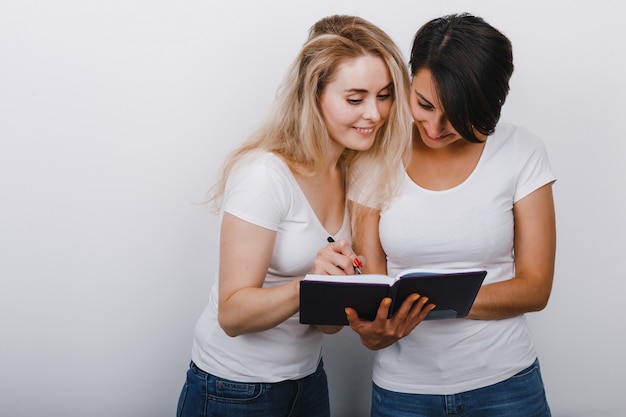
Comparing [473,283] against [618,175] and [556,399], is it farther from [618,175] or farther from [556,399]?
[556,399]

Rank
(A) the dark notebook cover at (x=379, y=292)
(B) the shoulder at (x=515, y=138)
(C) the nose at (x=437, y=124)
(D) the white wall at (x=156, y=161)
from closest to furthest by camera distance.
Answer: (A) the dark notebook cover at (x=379, y=292)
(C) the nose at (x=437, y=124)
(B) the shoulder at (x=515, y=138)
(D) the white wall at (x=156, y=161)

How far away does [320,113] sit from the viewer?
209cm

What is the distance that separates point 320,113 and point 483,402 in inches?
34.3

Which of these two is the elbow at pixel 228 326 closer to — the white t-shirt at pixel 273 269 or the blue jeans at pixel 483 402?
the white t-shirt at pixel 273 269

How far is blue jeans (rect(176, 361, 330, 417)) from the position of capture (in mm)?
2051

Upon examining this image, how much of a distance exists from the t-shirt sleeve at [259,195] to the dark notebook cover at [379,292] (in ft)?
0.82

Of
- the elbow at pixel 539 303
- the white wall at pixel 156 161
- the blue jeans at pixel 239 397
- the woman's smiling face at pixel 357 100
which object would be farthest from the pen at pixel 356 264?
the white wall at pixel 156 161

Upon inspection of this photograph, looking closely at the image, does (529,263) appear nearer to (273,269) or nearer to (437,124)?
(437,124)

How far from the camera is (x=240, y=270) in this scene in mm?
1897

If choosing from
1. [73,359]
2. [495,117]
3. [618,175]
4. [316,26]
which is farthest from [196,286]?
[618,175]

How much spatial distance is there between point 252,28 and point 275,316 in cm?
119

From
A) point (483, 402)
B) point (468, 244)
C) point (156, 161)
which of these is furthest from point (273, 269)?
point (156, 161)

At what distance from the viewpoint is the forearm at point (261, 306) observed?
73.3 inches

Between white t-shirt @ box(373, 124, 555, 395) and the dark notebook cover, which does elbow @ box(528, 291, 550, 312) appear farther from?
the dark notebook cover
